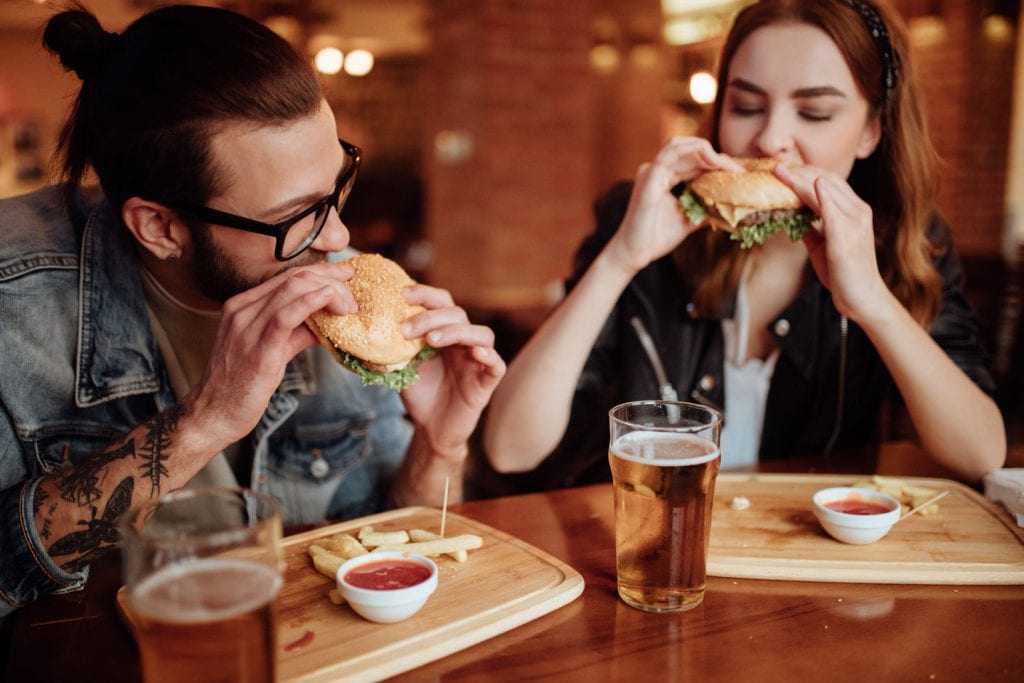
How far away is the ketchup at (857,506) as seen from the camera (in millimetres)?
1492

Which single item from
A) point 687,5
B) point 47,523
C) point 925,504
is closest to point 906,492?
point 925,504

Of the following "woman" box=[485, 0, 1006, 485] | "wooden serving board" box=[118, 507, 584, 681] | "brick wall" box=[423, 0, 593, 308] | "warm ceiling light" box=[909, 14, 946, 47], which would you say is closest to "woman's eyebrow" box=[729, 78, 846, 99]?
"woman" box=[485, 0, 1006, 485]

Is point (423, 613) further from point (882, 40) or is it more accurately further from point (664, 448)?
point (882, 40)

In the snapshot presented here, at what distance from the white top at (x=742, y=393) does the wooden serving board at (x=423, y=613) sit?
1.05 meters

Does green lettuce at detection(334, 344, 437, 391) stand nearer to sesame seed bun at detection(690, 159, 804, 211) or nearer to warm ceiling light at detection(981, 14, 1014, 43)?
sesame seed bun at detection(690, 159, 804, 211)

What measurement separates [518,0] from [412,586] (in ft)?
15.4

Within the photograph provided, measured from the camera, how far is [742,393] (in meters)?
2.33

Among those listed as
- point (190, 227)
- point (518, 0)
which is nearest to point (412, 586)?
point (190, 227)

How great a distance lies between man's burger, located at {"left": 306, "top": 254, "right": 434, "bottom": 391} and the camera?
157cm

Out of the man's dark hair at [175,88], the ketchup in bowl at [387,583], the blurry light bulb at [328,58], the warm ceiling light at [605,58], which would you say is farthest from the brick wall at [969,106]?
the ketchup in bowl at [387,583]

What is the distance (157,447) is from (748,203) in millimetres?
1378

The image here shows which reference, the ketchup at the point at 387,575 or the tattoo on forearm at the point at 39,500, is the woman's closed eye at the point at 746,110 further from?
the tattoo on forearm at the point at 39,500

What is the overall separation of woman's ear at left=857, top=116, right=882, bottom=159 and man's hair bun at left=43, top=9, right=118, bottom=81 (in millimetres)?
1875

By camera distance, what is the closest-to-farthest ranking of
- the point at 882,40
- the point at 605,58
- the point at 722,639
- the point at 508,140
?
the point at 722,639
the point at 882,40
the point at 508,140
the point at 605,58
